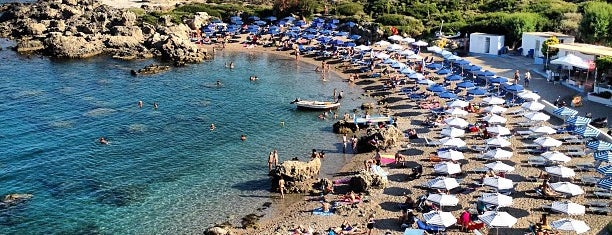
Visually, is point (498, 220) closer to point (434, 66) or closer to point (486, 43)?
point (434, 66)

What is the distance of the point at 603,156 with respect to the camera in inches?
1375

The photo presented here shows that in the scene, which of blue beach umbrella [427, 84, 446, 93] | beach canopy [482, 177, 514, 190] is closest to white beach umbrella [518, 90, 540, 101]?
blue beach umbrella [427, 84, 446, 93]

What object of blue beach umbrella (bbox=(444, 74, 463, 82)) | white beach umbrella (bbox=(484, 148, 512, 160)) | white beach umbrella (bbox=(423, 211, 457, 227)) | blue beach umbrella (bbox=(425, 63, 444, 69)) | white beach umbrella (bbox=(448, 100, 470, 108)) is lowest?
white beach umbrella (bbox=(423, 211, 457, 227))

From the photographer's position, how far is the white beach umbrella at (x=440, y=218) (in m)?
29.3

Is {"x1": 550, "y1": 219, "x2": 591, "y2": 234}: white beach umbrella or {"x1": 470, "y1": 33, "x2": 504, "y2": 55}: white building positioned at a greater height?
{"x1": 470, "y1": 33, "x2": 504, "y2": 55}: white building

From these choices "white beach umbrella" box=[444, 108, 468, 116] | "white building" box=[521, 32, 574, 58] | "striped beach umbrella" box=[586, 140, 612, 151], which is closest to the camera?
"striped beach umbrella" box=[586, 140, 612, 151]

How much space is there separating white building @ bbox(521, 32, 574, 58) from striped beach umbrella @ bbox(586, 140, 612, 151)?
A: 23.7 metres

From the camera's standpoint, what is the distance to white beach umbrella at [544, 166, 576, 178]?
33.7 meters

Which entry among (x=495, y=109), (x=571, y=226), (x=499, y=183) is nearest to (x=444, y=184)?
(x=499, y=183)

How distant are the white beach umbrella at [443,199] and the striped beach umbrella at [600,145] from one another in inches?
426

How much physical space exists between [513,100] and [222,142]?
23596 mm

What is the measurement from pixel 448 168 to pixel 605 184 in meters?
8.18

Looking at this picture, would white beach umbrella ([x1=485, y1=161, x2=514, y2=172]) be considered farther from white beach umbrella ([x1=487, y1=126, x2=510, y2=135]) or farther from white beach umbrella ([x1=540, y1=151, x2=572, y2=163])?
white beach umbrella ([x1=487, y1=126, x2=510, y2=135])

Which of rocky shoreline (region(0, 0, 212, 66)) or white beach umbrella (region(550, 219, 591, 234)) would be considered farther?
rocky shoreline (region(0, 0, 212, 66))
